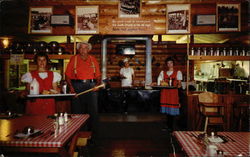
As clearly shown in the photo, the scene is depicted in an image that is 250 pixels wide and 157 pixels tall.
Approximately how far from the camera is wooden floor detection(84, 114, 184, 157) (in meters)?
4.32

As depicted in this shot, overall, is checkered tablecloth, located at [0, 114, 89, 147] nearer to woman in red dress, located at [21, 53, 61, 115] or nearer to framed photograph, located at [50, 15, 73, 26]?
woman in red dress, located at [21, 53, 61, 115]

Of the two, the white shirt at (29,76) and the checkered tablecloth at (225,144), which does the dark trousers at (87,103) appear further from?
the checkered tablecloth at (225,144)

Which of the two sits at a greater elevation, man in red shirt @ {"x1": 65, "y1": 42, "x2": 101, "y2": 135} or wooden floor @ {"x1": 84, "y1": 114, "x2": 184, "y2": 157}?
man in red shirt @ {"x1": 65, "y1": 42, "x2": 101, "y2": 135}

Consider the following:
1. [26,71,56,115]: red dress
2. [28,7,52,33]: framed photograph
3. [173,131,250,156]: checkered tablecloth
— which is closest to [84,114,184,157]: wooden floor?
[26,71,56,115]: red dress

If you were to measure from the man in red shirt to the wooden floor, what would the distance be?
57 cm

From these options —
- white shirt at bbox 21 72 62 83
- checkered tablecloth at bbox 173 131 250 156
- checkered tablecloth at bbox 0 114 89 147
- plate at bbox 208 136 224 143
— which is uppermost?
white shirt at bbox 21 72 62 83

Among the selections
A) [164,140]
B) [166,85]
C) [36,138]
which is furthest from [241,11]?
[36,138]

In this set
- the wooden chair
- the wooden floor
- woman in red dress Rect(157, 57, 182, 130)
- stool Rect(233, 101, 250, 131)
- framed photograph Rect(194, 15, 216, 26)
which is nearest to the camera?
the wooden floor

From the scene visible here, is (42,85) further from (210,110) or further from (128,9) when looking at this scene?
(210,110)

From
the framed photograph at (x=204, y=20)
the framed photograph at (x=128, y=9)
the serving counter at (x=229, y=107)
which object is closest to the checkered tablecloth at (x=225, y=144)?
→ the serving counter at (x=229, y=107)

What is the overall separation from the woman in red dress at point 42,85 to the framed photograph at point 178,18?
3.61 m

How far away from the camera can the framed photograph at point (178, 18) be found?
6.09m

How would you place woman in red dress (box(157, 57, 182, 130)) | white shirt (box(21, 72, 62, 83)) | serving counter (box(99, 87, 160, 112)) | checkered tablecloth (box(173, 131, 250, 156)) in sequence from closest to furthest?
checkered tablecloth (box(173, 131, 250, 156)) → white shirt (box(21, 72, 62, 83)) → woman in red dress (box(157, 57, 182, 130)) → serving counter (box(99, 87, 160, 112))

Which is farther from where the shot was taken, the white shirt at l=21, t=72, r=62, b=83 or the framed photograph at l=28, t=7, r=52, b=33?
the framed photograph at l=28, t=7, r=52, b=33
